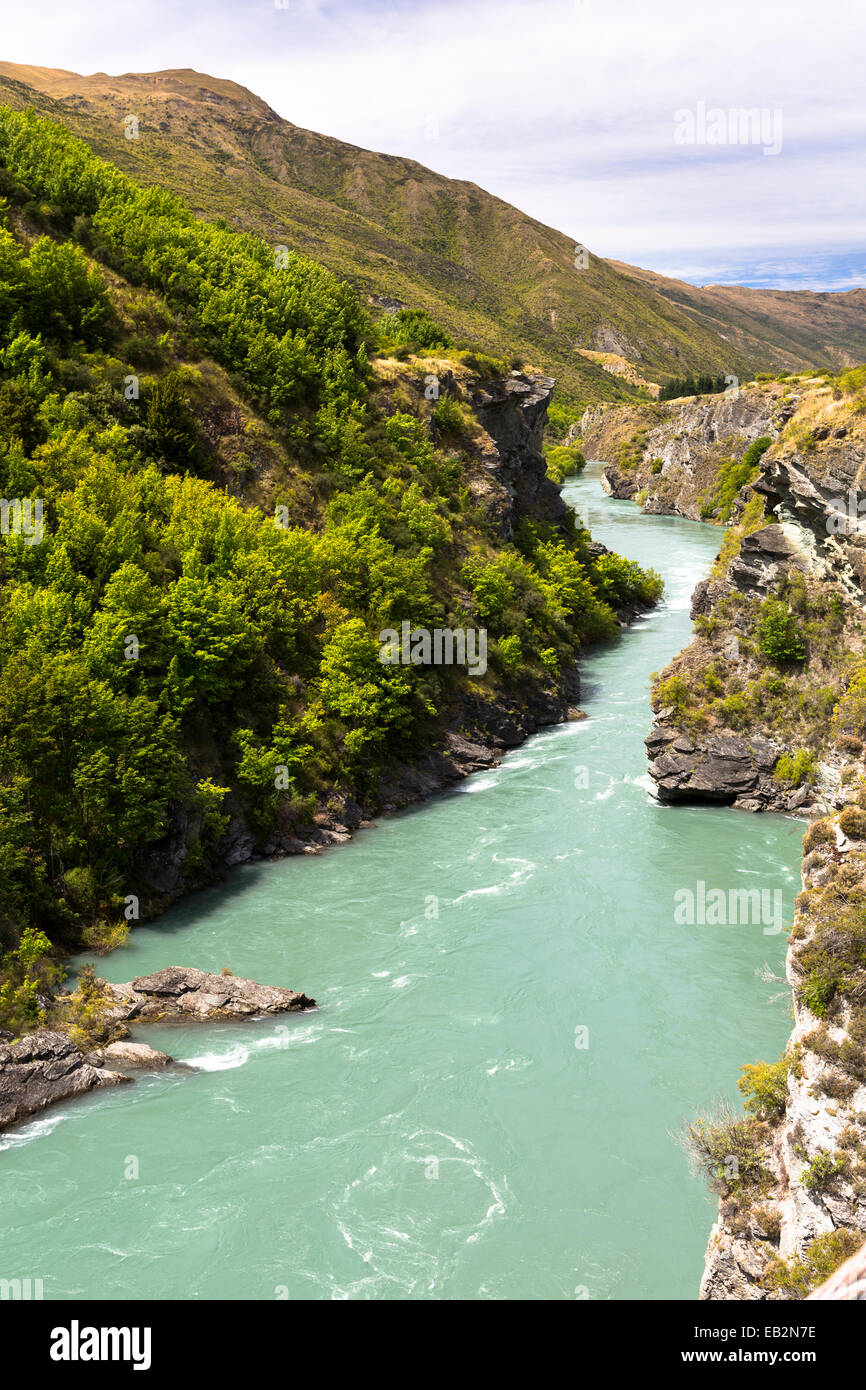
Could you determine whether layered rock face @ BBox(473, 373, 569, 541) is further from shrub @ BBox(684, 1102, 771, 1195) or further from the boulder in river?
shrub @ BBox(684, 1102, 771, 1195)

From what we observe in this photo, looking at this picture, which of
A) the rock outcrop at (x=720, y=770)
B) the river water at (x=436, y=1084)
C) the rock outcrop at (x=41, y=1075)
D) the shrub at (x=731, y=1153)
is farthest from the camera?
the rock outcrop at (x=720, y=770)

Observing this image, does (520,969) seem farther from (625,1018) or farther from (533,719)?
(533,719)

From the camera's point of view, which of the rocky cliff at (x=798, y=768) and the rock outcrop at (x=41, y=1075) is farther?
the rock outcrop at (x=41, y=1075)

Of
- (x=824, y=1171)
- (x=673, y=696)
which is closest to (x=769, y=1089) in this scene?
(x=824, y=1171)

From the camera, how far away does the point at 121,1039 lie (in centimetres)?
2452

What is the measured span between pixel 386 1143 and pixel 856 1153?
9.98m

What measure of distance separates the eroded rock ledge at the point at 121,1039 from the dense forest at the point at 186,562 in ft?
6.14

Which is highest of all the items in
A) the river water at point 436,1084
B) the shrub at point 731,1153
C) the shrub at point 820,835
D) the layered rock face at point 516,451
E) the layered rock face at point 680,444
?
the layered rock face at point 680,444

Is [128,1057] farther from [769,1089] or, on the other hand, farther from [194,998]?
[769,1089]

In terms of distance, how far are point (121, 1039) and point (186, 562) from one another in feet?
63.1

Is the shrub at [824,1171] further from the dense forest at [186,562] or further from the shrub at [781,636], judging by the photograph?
the shrub at [781,636]

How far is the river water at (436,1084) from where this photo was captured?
58.3 ft

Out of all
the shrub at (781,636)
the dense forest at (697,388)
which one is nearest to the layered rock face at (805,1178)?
the shrub at (781,636)
